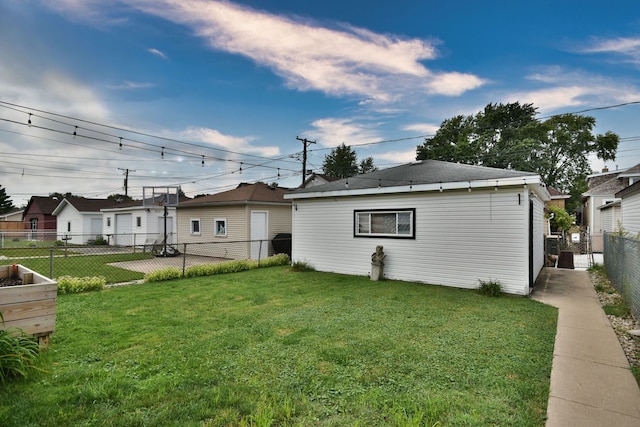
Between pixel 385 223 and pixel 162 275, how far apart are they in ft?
21.2

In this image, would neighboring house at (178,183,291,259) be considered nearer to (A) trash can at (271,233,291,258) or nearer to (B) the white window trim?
(B) the white window trim

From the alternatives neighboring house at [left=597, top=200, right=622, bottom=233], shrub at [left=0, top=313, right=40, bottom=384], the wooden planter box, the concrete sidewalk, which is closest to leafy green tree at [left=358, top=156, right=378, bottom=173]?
neighboring house at [left=597, top=200, right=622, bottom=233]

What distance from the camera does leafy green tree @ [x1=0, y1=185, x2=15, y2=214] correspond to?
46062 millimetres

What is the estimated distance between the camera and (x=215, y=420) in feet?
7.57

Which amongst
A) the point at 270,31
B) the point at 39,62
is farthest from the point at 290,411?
the point at 39,62

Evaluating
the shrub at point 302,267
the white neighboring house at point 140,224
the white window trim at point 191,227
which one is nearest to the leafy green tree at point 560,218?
the shrub at point 302,267

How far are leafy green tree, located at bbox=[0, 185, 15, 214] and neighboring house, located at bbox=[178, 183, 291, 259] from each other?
4857 centimetres

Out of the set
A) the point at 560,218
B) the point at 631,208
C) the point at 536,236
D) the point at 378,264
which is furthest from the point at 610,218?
the point at 378,264

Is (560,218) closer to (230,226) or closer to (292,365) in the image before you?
(230,226)

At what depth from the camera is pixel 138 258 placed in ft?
47.4

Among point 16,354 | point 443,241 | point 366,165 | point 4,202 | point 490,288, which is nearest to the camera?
point 16,354

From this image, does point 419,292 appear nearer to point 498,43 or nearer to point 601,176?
point 498,43

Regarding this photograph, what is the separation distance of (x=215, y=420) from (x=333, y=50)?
34.0 feet

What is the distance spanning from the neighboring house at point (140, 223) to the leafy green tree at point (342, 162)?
98.1 ft
